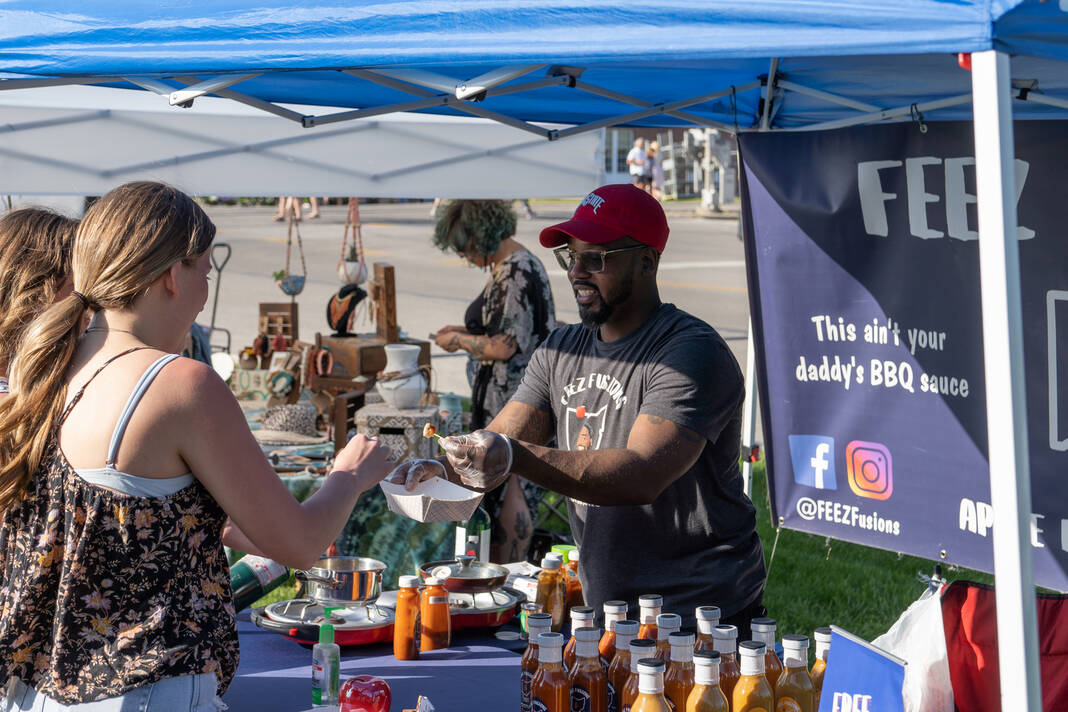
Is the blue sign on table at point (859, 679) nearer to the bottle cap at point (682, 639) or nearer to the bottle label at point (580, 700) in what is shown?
the bottle cap at point (682, 639)

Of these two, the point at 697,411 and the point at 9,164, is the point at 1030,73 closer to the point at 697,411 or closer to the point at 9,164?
the point at 697,411

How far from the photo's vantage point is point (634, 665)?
2.04m

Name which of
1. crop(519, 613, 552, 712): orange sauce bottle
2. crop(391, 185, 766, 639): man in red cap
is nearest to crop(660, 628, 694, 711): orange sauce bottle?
crop(519, 613, 552, 712): orange sauce bottle

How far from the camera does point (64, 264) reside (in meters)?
2.55

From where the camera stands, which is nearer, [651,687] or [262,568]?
[651,687]

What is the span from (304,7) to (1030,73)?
1.82 meters

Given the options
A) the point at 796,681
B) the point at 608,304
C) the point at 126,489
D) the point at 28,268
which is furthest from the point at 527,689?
the point at 28,268

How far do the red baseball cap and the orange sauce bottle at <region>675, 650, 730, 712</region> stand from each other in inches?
43.5

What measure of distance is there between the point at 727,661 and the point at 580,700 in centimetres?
28

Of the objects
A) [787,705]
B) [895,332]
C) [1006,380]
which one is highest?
[1006,380]

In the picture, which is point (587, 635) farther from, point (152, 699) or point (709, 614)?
point (152, 699)

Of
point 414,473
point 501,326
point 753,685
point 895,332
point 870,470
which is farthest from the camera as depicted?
point 501,326

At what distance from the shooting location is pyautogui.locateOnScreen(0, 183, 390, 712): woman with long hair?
5.91 feet

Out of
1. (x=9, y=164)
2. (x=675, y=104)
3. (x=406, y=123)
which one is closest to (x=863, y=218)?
(x=675, y=104)
